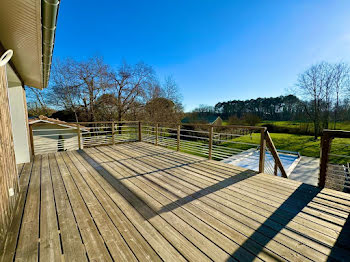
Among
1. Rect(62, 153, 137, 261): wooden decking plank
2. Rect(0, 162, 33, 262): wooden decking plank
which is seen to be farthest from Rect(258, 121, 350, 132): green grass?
Rect(0, 162, 33, 262): wooden decking plank

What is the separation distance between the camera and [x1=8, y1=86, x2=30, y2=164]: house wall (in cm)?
368

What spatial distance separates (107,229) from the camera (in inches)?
56.7

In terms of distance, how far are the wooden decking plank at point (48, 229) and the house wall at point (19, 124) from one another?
6.94 ft

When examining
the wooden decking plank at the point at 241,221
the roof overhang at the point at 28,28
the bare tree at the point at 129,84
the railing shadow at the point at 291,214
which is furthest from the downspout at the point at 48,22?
the bare tree at the point at 129,84

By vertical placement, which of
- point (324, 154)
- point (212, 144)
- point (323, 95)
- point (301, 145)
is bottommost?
point (301, 145)

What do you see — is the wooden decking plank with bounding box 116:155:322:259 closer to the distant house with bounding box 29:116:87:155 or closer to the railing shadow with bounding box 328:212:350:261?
the railing shadow with bounding box 328:212:350:261

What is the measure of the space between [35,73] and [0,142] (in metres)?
3.05

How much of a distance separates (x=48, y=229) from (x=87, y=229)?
1.26ft

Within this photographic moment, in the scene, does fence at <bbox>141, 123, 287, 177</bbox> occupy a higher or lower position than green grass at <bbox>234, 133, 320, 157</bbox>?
higher

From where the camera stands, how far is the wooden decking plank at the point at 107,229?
116cm

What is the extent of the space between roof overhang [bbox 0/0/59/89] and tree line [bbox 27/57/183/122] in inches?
425

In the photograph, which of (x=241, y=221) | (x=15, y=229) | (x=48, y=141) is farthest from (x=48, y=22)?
(x=48, y=141)

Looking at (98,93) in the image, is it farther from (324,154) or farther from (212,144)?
(324,154)

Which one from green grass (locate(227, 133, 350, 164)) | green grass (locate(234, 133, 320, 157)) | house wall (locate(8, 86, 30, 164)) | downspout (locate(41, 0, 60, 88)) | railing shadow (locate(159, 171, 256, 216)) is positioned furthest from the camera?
green grass (locate(234, 133, 320, 157))
